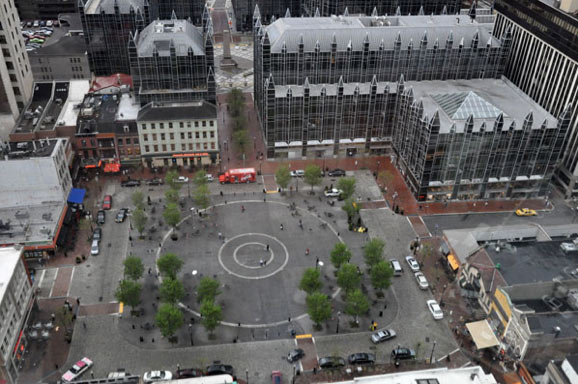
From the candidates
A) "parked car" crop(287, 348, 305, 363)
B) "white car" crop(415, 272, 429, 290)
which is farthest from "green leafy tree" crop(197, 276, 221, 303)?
"white car" crop(415, 272, 429, 290)

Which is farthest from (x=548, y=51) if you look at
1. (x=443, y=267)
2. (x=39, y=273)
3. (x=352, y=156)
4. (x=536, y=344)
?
(x=39, y=273)

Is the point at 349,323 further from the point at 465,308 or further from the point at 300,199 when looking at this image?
the point at 300,199

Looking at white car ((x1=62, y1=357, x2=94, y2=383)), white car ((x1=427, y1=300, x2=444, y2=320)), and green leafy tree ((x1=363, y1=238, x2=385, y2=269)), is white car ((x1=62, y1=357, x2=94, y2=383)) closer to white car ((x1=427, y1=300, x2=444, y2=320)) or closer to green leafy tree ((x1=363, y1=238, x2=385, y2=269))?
green leafy tree ((x1=363, y1=238, x2=385, y2=269))

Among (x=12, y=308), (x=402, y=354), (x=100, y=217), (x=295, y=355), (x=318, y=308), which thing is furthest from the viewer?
(x=100, y=217)

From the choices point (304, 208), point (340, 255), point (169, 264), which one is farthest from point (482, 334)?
point (169, 264)

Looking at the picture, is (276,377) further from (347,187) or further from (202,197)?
(347,187)

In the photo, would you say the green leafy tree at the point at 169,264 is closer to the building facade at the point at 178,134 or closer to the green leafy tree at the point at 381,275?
the green leafy tree at the point at 381,275
